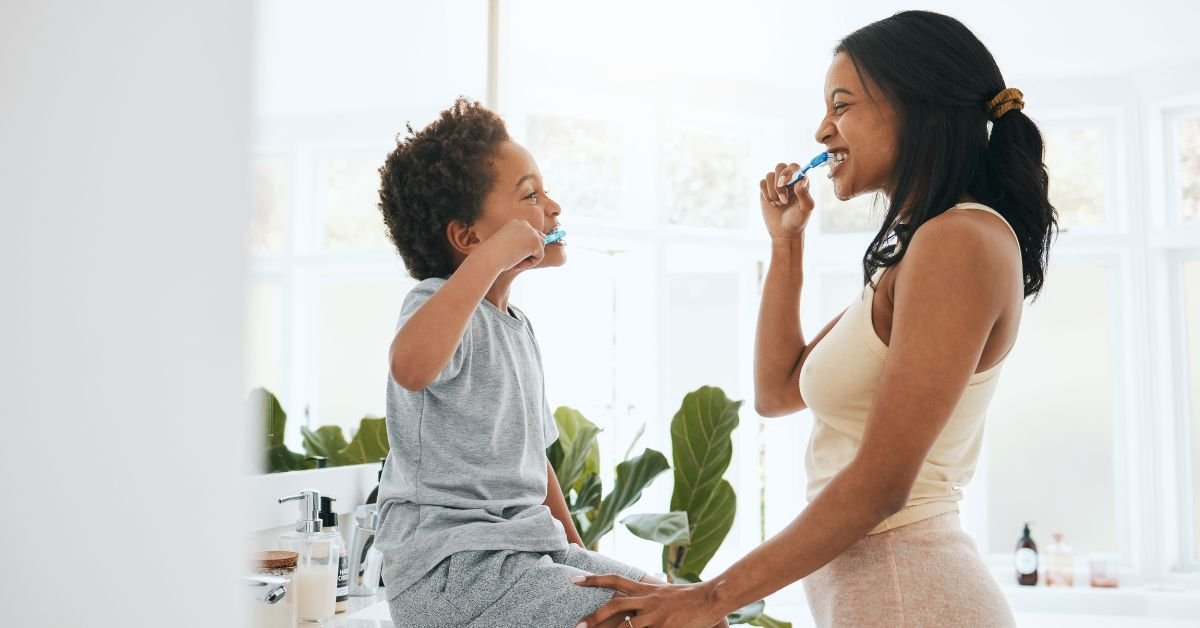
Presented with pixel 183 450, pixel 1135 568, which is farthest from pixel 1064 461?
pixel 183 450

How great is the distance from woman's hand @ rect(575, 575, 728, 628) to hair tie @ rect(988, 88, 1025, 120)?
642mm

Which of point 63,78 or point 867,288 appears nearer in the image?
point 63,78

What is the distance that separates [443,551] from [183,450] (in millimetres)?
615

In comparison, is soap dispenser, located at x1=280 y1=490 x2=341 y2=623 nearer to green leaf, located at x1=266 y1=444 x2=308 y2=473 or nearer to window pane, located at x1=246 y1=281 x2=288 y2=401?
green leaf, located at x1=266 y1=444 x2=308 y2=473

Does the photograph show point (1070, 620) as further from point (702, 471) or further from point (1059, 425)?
point (702, 471)

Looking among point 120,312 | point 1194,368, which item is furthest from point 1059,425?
point 120,312

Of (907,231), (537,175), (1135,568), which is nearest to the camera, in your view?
(907,231)

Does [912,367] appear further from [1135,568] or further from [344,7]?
[1135,568]

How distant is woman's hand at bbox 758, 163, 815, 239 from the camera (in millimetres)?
1405

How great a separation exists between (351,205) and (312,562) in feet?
2.05

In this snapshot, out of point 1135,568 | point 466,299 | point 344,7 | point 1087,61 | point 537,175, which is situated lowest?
point 1135,568

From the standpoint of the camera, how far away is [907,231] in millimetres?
1067

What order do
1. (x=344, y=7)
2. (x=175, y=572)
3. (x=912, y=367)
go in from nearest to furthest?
(x=175, y=572)
(x=912, y=367)
(x=344, y=7)

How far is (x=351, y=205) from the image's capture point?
5.39 feet
